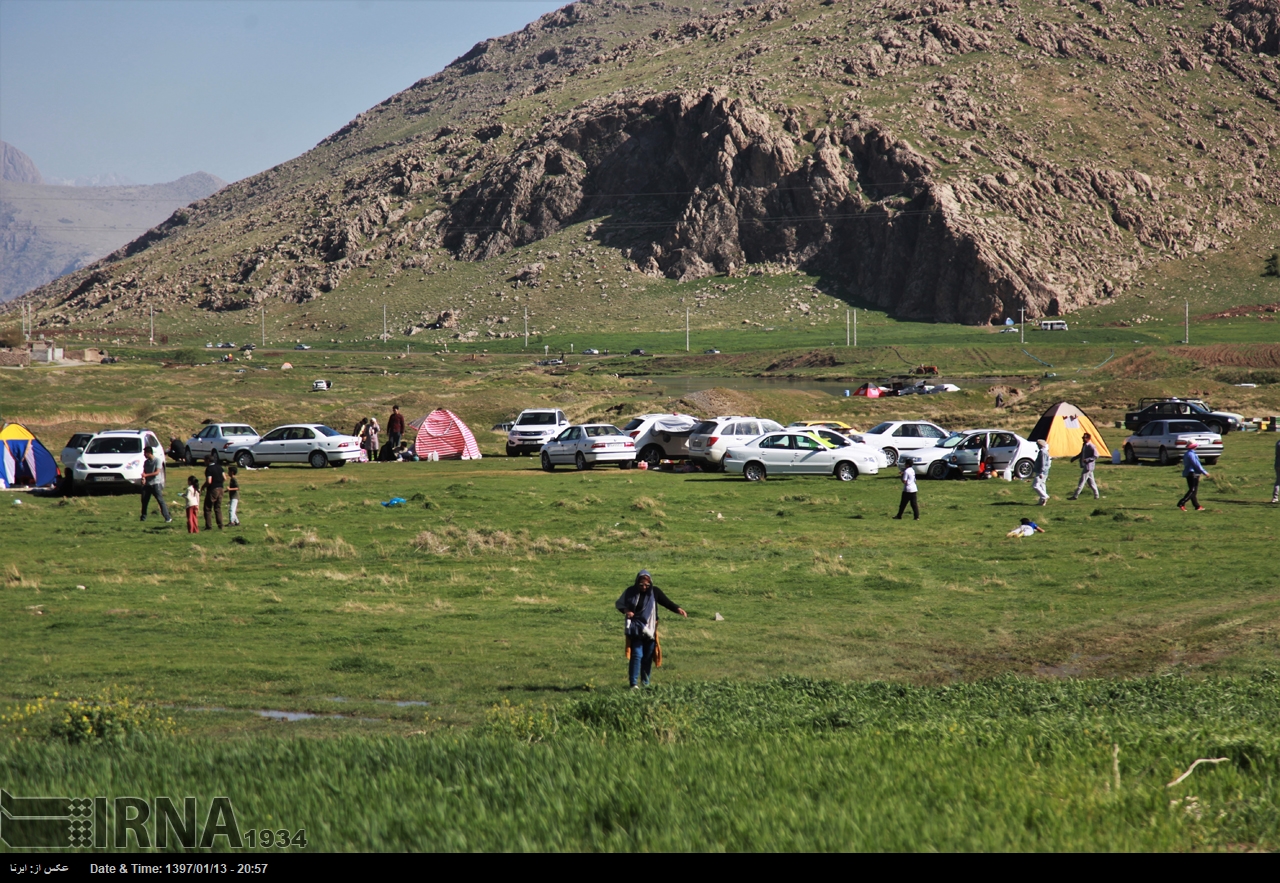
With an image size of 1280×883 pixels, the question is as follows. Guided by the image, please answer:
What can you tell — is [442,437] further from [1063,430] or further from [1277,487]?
[1277,487]

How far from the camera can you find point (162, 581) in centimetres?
1880

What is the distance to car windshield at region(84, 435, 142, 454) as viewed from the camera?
32500 mm

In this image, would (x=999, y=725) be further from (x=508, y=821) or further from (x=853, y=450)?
(x=853, y=450)

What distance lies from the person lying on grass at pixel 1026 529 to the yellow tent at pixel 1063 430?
53.1 feet

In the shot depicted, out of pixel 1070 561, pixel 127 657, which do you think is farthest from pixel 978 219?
pixel 127 657

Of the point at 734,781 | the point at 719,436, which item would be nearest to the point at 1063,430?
the point at 719,436

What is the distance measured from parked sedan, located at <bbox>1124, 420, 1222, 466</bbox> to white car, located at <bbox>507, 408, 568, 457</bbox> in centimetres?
2178

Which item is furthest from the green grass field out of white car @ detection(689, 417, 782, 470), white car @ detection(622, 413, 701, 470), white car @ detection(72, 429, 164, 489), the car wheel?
the car wheel

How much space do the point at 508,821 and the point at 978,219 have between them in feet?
598

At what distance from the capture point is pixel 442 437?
144 ft

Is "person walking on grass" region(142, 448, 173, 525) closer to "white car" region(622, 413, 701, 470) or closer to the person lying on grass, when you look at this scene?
"white car" region(622, 413, 701, 470)

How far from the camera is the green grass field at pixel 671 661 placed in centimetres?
592

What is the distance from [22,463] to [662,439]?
21429mm

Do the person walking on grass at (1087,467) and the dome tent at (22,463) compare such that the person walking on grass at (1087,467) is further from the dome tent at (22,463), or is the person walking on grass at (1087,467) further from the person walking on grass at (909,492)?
the dome tent at (22,463)
